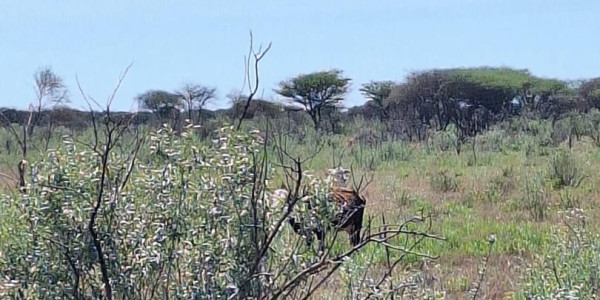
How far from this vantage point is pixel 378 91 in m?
37.2

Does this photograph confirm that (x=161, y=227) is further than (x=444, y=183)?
No

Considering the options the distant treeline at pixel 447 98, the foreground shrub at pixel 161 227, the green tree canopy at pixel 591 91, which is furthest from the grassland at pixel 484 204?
the green tree canopy at pixel 591 91

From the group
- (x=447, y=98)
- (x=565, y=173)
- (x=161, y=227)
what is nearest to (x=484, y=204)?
(x=565, y=173)

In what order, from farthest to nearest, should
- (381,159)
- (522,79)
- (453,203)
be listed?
(522,79)
(381,159)
(453,203)

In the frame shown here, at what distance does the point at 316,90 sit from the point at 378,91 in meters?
3.82

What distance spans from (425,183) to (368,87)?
23880mm

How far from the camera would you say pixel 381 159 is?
765 inches

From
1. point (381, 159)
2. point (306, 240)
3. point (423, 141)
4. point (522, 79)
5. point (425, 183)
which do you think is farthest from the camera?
point (522, 79)

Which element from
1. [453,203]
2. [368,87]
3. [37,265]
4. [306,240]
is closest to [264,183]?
[306,240]

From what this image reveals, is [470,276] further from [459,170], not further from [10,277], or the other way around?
[459,170]

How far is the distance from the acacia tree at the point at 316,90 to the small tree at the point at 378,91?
216cm

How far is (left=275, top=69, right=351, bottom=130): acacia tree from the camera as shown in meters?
34.0

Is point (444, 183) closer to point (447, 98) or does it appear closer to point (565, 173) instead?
point (565, 173)

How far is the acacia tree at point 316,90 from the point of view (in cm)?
3400
